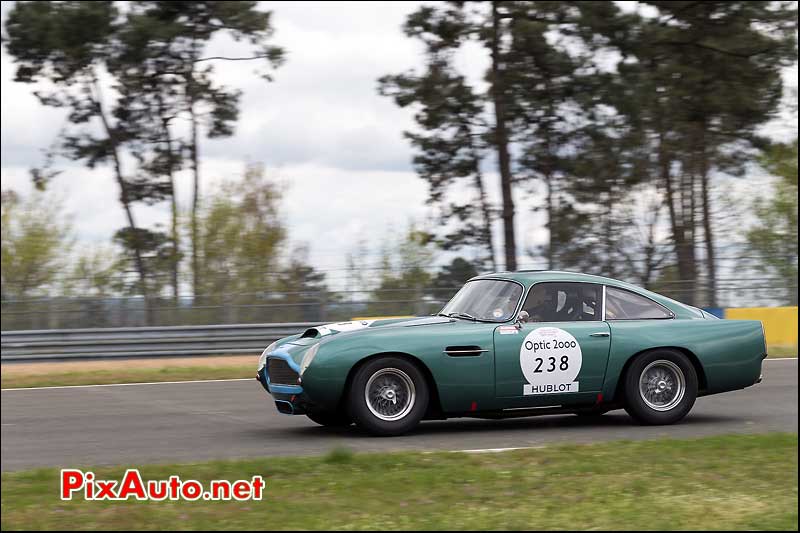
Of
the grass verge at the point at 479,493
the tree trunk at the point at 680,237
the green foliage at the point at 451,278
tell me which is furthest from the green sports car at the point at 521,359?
the tree trunk at the point at 680,237

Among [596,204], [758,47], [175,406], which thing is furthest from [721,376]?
[758,47]

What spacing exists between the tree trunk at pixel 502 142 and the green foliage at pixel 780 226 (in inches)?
227

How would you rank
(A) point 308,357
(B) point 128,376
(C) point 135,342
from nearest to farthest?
(A) point 308,357, (B) point 128,376, (C) point 135,342

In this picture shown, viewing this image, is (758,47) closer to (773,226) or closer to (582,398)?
(773,226)

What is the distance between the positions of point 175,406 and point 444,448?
446cm

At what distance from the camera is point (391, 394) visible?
907cm

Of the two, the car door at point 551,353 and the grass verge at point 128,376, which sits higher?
the car door at point 551,353

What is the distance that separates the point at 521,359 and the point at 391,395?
115 centimetres

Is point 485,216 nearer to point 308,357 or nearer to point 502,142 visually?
point 502,142

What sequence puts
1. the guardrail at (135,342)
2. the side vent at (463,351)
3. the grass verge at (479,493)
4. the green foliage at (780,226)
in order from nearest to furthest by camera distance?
the grass verge at (479,493) → the side vent at (463,351) → the guardrail at (135,342) → the green foliage at (780,226)

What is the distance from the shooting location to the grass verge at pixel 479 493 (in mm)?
5781

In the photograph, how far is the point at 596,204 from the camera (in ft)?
89.1

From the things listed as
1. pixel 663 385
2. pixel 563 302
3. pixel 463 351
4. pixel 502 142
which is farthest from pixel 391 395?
pixel 502 142

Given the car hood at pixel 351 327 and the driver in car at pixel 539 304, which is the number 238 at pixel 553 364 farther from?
the car hood at pixel 351 327
